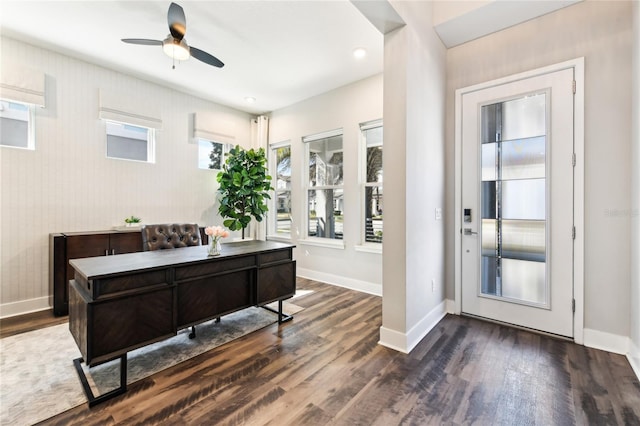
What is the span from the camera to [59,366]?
2066 millimetres

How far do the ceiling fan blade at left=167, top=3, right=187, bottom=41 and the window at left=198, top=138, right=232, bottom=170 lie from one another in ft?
8.54

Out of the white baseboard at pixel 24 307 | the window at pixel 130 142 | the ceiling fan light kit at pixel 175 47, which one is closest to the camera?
the ceiling fan light kit at pixel 175 47

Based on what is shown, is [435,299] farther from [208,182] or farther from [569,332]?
[208,182]

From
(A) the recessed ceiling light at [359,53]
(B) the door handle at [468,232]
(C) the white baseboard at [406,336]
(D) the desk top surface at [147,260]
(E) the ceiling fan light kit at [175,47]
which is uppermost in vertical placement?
(A) the recessed ceiling light at [359,53]

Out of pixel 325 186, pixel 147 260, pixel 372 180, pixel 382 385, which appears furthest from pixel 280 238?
pixel 382 385

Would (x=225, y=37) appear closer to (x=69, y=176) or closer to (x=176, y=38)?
(x=176, y=38)

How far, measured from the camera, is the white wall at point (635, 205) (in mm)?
1997

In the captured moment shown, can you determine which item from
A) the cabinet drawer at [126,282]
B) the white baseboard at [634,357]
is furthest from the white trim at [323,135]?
the white baseboard at [634,357]

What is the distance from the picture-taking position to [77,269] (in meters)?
1.81

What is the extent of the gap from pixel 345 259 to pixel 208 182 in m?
2.76

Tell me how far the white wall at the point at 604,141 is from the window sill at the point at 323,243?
276cm

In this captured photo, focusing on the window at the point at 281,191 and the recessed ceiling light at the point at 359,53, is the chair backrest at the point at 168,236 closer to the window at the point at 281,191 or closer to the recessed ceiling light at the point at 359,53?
the window at the point at 281,191

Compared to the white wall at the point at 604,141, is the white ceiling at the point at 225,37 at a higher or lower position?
higher

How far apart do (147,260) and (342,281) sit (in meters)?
2.79
